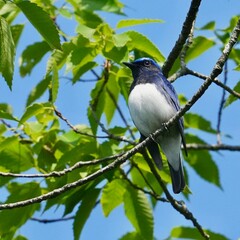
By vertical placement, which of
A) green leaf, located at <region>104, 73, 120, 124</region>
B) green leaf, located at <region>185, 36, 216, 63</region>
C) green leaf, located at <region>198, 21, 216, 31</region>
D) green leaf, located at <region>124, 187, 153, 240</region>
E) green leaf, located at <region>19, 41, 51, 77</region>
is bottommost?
green leaf, located at <region>124, 187, 153, 240</region>

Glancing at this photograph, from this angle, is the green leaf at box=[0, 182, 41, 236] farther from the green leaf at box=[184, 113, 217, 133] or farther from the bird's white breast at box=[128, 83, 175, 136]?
the green leaf at box=[184, 113, 217, 133]

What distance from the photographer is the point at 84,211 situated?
163 inches

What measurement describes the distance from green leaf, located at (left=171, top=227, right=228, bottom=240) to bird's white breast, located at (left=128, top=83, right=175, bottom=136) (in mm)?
841

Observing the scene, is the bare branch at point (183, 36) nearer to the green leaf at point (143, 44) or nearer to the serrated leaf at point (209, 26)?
the green leaf at point (143, 44)

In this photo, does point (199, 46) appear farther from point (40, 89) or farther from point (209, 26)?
point (40, 89)

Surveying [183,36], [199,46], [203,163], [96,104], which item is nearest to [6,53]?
[183,36]

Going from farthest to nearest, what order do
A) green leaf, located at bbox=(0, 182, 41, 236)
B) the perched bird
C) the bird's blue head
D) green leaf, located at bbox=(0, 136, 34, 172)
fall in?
the bird's blue head → the perched bird → green leaf, located at bbox=(0, 136, 34, 172) → green leaf, located at bbox=(0, 182, 41, 236)

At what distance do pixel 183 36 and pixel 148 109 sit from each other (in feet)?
3.49

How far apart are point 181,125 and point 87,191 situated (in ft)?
2.98

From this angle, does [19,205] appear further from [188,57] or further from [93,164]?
[188,57]

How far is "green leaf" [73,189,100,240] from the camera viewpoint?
4047 mm

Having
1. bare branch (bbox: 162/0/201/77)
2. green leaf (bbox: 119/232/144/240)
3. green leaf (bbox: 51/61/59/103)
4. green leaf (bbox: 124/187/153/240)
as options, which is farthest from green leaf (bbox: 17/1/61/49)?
green leaf (bbox: 119/232/144/240)

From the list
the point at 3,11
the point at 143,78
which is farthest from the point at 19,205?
the point at 143,78

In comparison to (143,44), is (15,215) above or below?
below
